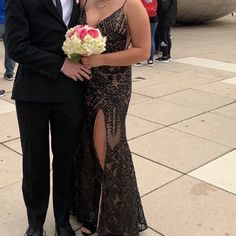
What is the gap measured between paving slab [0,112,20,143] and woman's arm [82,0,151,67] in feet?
8.39

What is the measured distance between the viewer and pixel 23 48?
91.8 inches

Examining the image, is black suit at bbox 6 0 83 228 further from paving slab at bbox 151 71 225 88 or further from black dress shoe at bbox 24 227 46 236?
paving slab at bbox 151 71 225 88

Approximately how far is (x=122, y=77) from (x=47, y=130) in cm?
55

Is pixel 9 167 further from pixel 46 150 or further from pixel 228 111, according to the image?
pixel 228 111

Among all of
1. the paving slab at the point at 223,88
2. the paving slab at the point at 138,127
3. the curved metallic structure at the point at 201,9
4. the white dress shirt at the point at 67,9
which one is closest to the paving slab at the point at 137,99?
the paving slab at the point at 138,127

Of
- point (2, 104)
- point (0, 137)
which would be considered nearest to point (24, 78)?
point (0, 137)

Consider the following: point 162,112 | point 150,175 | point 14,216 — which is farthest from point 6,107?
point 14,216

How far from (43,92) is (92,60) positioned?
12.9 inches

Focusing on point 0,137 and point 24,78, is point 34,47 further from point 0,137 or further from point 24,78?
point 0,137

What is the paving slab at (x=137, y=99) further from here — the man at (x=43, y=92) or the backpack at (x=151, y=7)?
the man at (x=43, y=92)

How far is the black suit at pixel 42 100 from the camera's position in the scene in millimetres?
2334

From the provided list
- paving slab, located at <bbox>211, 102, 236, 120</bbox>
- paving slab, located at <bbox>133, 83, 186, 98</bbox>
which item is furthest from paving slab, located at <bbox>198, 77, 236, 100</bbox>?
paving slab, located at <bbox>211, 102, 236, 120</bbox>

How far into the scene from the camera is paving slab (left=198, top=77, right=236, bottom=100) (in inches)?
270

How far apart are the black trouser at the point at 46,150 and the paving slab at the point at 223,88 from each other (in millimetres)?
4392
